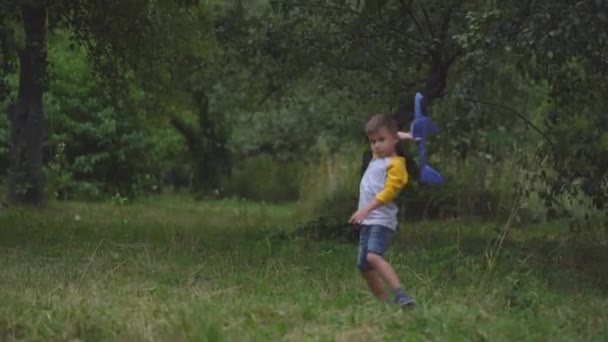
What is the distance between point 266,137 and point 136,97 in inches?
439

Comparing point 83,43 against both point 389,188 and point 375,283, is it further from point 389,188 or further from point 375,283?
point 389,188

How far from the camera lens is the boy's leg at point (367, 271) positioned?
730 centimetres

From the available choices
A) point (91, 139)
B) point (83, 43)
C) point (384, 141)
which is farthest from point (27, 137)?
point (384, 141)

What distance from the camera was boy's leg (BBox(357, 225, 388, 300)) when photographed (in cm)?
730

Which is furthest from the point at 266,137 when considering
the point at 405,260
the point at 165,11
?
the point at 405,260

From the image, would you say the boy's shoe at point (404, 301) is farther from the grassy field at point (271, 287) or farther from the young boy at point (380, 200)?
the grassy field at point (271, 287)

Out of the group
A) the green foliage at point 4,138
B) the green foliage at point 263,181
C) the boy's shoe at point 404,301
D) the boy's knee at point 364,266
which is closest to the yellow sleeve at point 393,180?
the boy's knee at point 364,266

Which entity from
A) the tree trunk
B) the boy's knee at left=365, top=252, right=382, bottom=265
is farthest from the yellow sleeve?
the tree trunk

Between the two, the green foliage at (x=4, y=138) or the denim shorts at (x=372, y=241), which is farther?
the green foliage at (x=4, y=138)

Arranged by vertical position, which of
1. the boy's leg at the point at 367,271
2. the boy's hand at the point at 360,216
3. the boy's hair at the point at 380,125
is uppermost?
the boy's hair at the point at 380,125

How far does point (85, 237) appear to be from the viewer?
11602 mm

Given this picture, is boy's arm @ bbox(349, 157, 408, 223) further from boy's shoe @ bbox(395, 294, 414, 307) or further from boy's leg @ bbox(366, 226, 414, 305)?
boy's shoe @ bbox(395, 294, 414, 307)

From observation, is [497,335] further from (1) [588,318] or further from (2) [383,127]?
(2) [383,127]

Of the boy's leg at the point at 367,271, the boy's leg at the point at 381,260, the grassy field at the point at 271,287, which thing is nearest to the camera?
the grassy field at the point at 271,287
